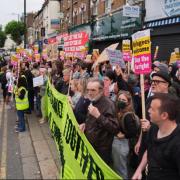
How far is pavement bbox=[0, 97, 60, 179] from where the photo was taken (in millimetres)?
6789

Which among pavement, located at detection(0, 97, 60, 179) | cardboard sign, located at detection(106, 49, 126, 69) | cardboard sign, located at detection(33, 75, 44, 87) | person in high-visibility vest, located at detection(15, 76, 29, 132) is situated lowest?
pavement, located at detection(0, 97, 60, 179)

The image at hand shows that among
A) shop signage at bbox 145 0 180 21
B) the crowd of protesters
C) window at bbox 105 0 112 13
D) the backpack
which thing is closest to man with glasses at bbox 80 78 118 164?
the crowd of protesters

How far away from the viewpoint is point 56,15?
45.9m

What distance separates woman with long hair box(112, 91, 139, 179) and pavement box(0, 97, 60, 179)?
1.64m

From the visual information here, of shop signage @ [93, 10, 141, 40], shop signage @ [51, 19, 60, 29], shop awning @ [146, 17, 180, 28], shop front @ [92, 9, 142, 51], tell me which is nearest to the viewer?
shop awning @ [146, 17, 180, 28]

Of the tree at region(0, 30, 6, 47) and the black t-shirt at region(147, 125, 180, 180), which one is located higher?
the tree at region(0, 30, 6, 47)

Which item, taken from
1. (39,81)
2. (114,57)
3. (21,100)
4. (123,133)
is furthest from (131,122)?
(39,81)

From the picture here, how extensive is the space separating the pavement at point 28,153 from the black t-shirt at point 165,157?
125 inches

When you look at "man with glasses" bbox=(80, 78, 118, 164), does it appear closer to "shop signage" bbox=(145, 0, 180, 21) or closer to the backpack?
the backpack

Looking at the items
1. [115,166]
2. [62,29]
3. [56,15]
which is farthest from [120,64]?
[56,15]

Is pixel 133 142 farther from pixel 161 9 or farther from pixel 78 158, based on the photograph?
pixel 161 9

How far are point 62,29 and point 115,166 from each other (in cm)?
3472

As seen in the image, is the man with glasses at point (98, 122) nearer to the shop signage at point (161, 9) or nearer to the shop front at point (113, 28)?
the shop signage at point (161, 9)

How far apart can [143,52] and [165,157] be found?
203 cm
